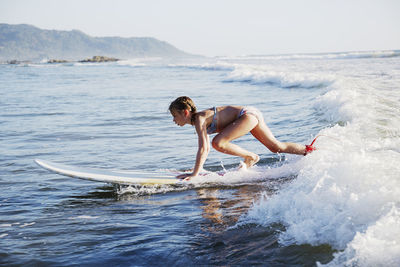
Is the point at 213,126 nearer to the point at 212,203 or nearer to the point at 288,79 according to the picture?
the point at 212,203

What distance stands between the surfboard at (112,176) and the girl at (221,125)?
31 centimetres

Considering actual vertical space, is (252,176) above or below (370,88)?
below

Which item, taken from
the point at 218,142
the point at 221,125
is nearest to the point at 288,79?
the point at 221,125

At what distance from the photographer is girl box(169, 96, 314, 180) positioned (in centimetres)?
561

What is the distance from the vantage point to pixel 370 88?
14.3 metres

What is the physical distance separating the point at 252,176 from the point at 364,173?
221 cm

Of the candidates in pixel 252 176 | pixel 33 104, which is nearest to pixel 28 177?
pixel 252 176

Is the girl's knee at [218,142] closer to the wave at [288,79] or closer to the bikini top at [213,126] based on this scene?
the bikini top at [213,126]

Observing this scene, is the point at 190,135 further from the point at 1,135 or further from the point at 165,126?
the point at 1,135

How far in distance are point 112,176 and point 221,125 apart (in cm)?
181

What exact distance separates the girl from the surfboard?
12.2 inches

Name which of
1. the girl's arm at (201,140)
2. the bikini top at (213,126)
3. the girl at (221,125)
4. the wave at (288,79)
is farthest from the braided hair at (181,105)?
the wave at (288,79)

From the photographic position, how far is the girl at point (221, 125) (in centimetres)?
561

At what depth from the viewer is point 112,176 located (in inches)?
240
